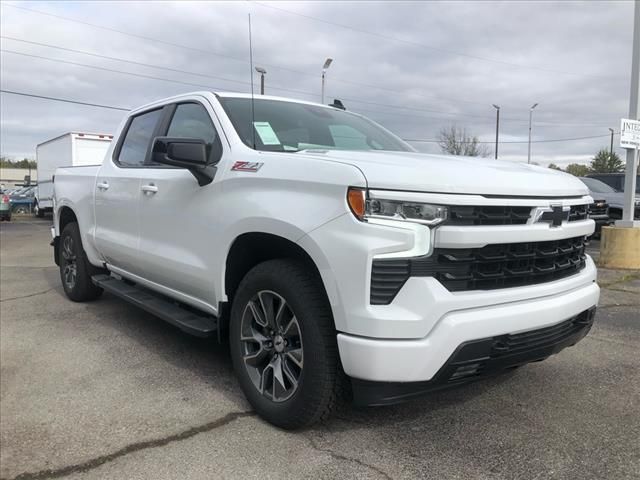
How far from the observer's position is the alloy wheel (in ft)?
9.42

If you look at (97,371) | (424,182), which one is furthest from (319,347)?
(97,371)

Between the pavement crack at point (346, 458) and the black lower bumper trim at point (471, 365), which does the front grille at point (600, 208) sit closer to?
the black lower bumper trim at point (471, 365)

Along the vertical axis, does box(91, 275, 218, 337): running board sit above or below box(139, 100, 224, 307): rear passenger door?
below

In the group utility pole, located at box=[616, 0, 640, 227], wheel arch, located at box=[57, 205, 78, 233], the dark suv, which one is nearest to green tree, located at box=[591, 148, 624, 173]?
the dark suv

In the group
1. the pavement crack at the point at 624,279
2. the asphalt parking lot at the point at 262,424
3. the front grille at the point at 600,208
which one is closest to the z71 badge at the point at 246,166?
the asphalt parking lot at the point at 262,424

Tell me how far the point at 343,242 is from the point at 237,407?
1.40m

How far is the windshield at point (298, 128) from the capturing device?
136 inches

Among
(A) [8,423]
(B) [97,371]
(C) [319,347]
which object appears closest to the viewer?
(C) [319,347]

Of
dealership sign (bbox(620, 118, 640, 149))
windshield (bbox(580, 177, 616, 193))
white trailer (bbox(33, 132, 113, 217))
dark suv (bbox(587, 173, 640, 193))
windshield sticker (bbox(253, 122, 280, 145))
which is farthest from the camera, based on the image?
white trailer (bbox(33, 132, 113, 217))

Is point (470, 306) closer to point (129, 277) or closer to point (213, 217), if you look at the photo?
point (213, 217)

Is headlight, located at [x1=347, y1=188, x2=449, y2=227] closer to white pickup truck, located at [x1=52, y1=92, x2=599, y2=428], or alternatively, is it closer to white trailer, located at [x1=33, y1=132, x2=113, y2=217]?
white pickup truck, located at [x1=52, y1=92, x2=599, y2=428]

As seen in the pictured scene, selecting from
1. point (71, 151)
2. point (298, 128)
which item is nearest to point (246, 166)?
point (298, 128)

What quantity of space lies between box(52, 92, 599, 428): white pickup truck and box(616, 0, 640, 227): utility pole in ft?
21.7

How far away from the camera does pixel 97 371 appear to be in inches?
152
